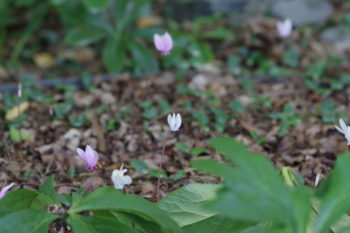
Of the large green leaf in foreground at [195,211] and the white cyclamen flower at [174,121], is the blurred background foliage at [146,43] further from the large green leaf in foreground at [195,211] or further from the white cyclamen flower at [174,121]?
the large green leaf in foreground at [195,211]

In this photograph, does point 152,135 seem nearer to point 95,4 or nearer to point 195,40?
point 95,4

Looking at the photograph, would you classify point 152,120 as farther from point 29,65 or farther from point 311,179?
point 29,65

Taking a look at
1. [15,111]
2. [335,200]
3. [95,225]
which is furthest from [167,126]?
[335,200]

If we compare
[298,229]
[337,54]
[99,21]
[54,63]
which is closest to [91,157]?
[298,229]

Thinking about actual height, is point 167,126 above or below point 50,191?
below

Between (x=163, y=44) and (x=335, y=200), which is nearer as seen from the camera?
(x=335, y=200)

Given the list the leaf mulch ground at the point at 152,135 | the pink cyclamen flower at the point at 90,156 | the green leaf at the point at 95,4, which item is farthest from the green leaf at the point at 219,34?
the pink cyclamen flower at the point at 90,156

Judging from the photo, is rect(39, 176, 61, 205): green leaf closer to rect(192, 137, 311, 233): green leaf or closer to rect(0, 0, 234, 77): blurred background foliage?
rect(192, 137, 311, 233): green leaf
